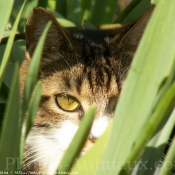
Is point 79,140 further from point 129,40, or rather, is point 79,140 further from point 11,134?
point 129,40

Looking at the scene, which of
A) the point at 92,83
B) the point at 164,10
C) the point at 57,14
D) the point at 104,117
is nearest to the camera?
the point at 164,10

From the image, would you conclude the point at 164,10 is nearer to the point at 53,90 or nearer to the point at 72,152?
the point at 72,152

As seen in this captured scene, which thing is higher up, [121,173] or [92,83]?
[92,83]

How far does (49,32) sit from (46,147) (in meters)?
0.38

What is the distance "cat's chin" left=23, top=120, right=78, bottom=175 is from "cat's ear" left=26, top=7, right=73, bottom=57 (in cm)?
26

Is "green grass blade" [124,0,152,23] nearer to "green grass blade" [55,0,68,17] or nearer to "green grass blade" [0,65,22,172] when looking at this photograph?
"green grass blade" [55,0,68,17]

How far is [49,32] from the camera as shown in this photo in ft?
4.96

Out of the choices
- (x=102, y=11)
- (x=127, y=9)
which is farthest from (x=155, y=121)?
(x=102, y=11)

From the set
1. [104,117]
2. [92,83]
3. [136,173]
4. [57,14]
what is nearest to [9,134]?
[136,173]

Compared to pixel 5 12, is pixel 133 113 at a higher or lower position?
lower

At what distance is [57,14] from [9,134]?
1.16m

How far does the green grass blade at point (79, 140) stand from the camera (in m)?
0.84

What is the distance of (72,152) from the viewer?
899mm

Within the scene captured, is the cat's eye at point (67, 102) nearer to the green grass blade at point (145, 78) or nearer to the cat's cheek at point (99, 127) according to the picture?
the cat's cheek at point (99, 127)
